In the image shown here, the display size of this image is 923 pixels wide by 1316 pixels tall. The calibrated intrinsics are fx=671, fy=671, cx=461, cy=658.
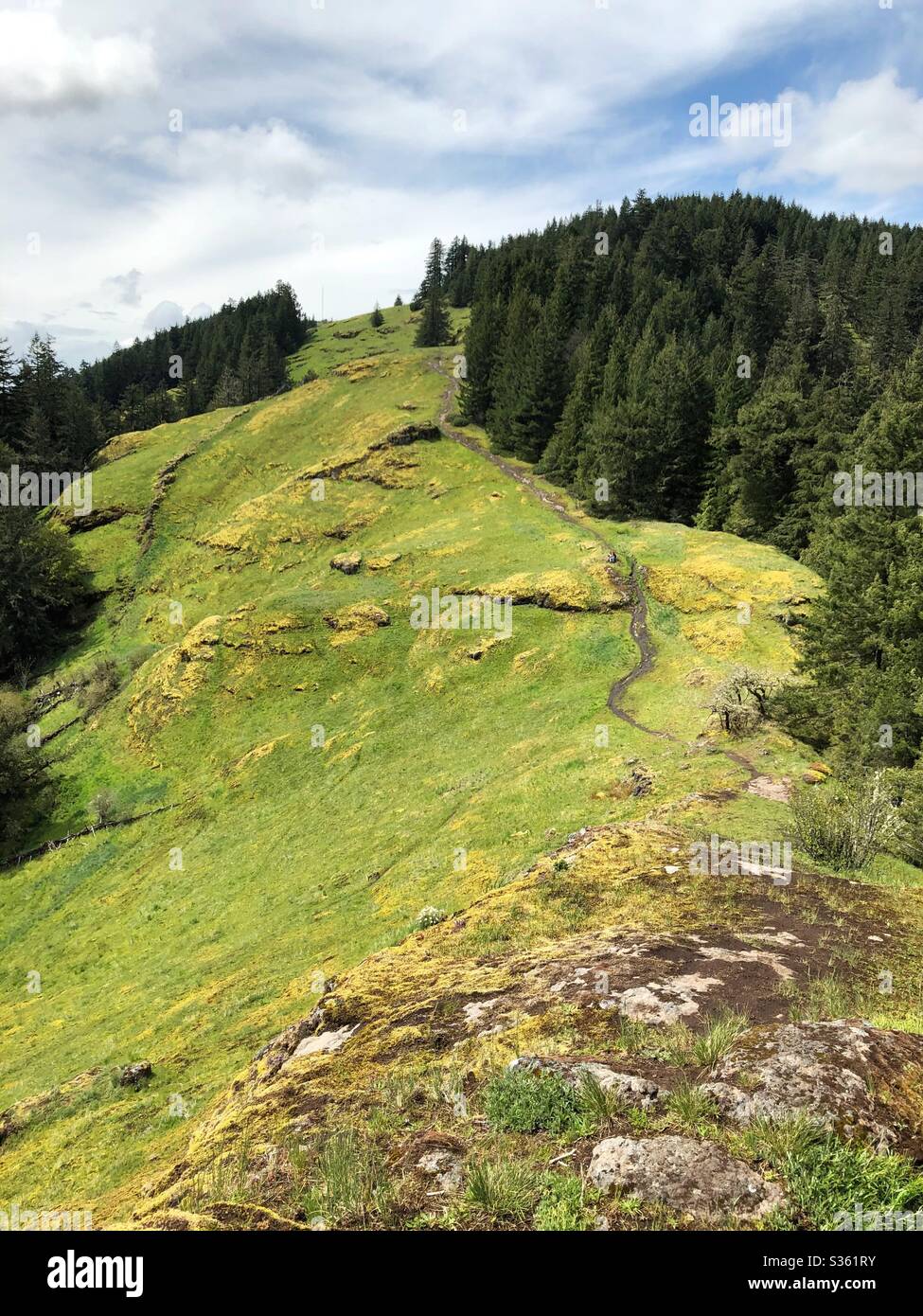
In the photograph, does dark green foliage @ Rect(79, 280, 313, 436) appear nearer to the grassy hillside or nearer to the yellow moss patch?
the grassy hillside

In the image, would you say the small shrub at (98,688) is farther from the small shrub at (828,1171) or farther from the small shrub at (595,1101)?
the small shrub at (828,1171)

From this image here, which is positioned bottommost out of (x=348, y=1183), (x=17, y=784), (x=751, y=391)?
(x=17, y=784)

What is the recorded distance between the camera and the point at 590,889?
16.8 m

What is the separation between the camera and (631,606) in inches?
1898

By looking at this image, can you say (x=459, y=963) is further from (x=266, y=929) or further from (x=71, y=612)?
(x=71, y=612)

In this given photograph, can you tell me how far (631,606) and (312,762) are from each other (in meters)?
24.7

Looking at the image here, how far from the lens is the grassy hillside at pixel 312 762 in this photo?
19875 millimetres

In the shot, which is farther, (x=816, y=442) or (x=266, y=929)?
(x=816, y=442)

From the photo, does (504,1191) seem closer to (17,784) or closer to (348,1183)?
(348,1183)

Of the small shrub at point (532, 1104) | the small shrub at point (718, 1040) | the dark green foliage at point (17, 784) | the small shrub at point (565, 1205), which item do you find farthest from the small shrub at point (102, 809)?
the small shrub at point (565, 1205)

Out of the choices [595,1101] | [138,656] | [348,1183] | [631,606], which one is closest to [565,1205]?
[595,1101]

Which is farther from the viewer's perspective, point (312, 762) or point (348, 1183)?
point (312, 762)
